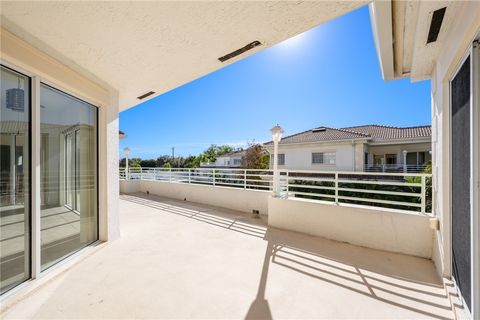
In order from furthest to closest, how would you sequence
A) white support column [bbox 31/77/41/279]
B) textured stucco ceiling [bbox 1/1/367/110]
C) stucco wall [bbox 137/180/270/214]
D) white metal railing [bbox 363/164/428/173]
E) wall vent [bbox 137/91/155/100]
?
white metal railing [bbox 363/164/428/173]
stucco wall [bbox 137/180/270/214]
wall vent [bbox 137/91/155/100]
white support column [bbox 31/77/41/279]
textured stucco ceiling [bbox 1/1/367/110]

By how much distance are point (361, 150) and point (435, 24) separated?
9976 millimetres

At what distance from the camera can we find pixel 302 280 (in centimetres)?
234

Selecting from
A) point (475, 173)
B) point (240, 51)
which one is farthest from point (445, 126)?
point (240, 51)

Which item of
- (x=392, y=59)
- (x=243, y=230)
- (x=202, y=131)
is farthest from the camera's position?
(x=202, y=131)

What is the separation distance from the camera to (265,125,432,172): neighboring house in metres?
10.8

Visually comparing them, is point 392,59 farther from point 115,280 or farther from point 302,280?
point 115,280

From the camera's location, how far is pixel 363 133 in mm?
12188

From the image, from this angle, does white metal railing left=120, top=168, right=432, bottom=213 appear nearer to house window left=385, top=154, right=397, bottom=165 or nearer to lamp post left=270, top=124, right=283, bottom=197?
lamp post left=270, top=124, right=283, bottom=197

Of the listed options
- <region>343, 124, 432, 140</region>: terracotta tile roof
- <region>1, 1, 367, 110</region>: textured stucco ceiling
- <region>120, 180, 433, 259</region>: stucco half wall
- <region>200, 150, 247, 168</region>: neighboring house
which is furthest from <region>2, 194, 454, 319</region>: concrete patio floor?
<region>200, 150, 247, 168</region>: neighboring house

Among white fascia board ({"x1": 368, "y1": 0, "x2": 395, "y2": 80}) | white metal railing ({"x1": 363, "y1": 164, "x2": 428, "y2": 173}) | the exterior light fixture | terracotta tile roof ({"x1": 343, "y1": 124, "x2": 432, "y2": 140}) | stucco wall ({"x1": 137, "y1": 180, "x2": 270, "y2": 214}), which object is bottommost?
stucco wall ({"x1": 137, "y1": 180, "x2": 270, "y2": 214})

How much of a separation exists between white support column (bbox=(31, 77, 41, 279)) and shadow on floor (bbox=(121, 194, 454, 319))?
2.30m

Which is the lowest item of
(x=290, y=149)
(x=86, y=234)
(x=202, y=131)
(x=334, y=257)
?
(x=334, y=257)

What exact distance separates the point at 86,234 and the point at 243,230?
8.65ft

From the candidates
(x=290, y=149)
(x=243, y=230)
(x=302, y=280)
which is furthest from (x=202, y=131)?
(x=302, y=280)
